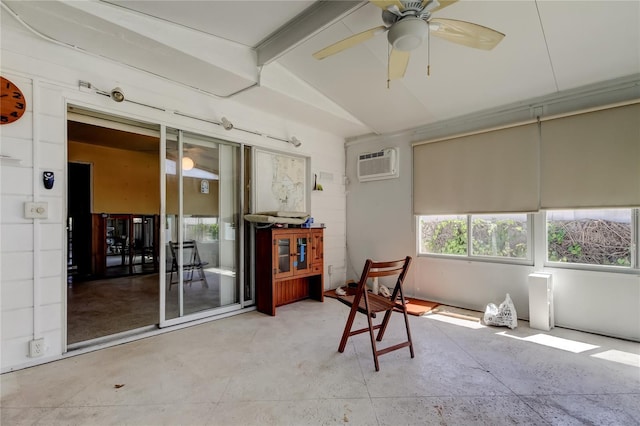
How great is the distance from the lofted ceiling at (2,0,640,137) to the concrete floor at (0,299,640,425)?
272 centimetres

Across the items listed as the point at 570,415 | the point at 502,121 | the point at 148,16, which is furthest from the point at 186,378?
the point at 502,121

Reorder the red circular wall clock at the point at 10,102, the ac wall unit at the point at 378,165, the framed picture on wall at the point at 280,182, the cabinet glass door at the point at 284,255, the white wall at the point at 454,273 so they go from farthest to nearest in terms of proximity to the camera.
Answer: the ac wall unit at the point at 378,165
the framed picture on wall at the point at 280,182
the cabinet glass door at the point at 284,255
the white wall at the point at 454,273
the red circular wall clock at the point at 10,102

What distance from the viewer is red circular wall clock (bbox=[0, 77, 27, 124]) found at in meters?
2.24

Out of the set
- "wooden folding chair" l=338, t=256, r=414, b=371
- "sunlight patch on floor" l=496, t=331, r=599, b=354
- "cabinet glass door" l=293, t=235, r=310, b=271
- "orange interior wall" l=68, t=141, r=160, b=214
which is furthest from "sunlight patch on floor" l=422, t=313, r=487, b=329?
"orange interior wall" l=68, t=141, r=160, b=214

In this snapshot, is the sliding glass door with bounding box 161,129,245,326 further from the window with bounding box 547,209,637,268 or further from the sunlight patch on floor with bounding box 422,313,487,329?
the window with bounding box 547,209,637,268

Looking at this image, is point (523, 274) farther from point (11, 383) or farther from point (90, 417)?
point (11, 383)

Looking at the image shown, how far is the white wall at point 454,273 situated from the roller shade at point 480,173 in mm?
185

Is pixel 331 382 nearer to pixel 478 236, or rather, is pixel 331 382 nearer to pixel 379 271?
pixel 379 271

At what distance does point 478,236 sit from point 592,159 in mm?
1460

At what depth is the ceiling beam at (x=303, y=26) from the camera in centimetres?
237

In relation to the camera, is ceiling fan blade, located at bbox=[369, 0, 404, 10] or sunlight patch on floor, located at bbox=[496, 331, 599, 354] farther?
sunlight patch on floor, located at bbox=[496, 331, 599, 354]

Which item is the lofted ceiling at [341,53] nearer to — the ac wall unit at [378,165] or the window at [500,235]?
the ac wall unit at [378,165]

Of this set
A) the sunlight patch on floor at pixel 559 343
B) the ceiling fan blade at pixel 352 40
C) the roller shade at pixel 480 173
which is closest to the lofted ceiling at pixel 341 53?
the ceiling fan blade at pixel 352 40

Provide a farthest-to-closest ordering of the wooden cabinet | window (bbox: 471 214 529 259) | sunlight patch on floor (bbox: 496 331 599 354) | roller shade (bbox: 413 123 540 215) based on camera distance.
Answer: the wooden cabinet < window (bbox: 471 214 529 259) < roller shade (bbox: 413 123 540 215) < sunlight patch on floor (bbox: 496 331 599 354)
